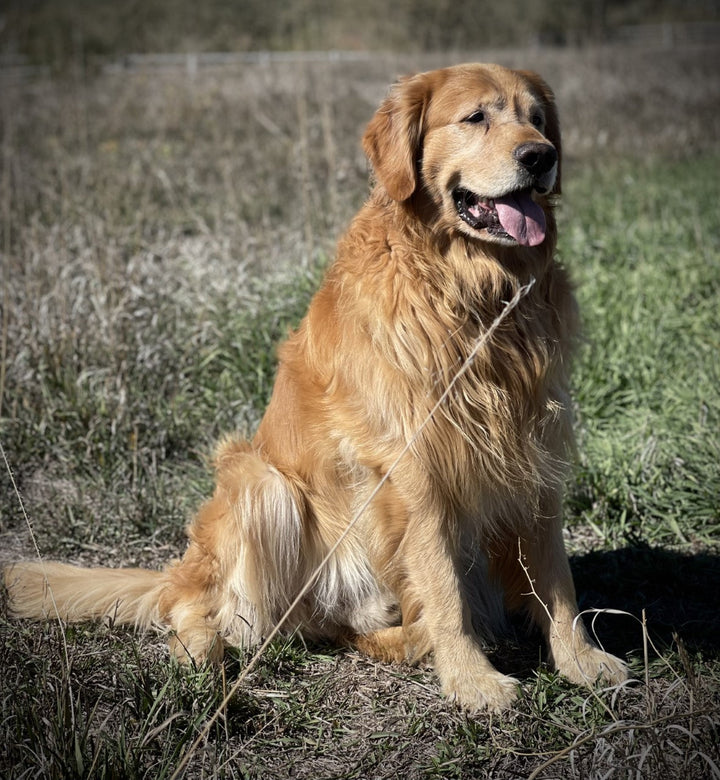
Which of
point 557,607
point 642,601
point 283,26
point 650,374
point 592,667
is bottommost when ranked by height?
point 642,601

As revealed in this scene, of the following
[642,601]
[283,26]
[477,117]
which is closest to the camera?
[477,117]

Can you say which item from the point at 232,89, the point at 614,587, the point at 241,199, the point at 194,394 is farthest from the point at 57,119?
the point at 614,587

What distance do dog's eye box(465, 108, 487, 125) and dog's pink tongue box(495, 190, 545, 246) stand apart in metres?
0.25

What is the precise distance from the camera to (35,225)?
4.65m

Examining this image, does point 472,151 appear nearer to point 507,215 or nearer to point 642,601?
point 507,215

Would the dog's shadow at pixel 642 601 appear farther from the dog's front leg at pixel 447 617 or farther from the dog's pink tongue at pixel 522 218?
the dog's pink tongue at pixel 522 218

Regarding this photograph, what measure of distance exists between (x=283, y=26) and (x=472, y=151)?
217 inches

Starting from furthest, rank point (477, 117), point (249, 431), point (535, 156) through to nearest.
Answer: point (249, 431) < point (477, 117) < point (535, 156)

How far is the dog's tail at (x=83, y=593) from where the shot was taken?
2.57 metres

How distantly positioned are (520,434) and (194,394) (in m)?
2.19

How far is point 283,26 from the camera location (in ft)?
23.0

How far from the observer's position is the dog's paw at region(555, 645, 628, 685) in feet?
7.62

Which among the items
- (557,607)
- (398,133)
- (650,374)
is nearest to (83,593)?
(557,607)

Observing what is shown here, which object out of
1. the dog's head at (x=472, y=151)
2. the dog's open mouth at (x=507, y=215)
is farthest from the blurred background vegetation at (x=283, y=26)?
the dog's open mouth at (x=507, y=215)
